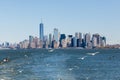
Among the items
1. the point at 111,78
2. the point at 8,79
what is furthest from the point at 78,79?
the point at 8,79

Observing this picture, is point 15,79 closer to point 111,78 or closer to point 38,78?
point 38,78

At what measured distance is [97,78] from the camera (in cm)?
8606

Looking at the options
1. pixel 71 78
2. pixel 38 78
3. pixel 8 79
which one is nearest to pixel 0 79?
pixel 8 79

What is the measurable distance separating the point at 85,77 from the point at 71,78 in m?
3.68

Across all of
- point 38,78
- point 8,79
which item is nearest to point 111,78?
point 38,78

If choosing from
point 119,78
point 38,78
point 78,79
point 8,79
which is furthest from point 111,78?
point 8,79

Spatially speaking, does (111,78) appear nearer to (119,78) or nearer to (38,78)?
(119,78)

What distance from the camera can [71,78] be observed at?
3329 inches

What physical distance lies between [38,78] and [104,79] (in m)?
12.1

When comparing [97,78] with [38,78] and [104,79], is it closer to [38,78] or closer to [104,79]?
[104,79]

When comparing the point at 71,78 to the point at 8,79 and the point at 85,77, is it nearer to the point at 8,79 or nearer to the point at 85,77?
the point at 85,77

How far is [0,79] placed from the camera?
84312 millimetres

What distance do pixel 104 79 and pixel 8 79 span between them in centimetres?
1759

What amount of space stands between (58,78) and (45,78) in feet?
8.84
